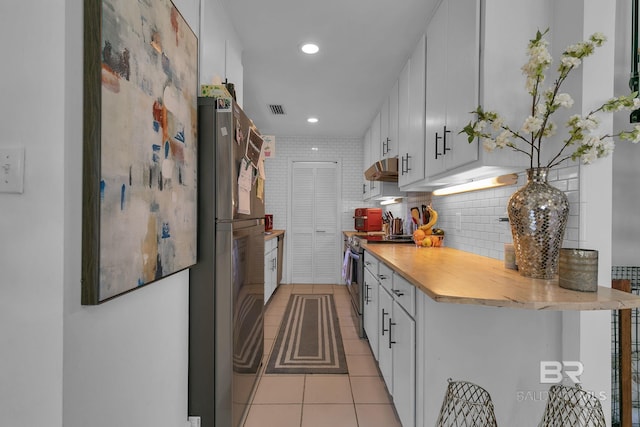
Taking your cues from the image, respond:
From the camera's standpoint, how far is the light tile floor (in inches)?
78.5

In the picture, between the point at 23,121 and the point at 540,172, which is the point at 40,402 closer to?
the point at 23,121

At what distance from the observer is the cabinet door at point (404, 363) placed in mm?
1567

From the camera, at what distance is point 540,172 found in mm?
1369

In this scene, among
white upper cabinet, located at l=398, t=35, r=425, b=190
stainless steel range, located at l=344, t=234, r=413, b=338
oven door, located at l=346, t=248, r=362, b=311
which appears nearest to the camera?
white upper cabinet, located at l=398, t=35, r=425, b=190

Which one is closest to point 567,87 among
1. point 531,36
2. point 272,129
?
point 531,36

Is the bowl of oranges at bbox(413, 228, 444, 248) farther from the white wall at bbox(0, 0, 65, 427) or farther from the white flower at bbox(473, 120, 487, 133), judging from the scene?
the white wall at bbox(0, 0, 65, 427)

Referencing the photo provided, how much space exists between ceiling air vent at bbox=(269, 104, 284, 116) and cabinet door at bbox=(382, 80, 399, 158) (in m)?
1.47

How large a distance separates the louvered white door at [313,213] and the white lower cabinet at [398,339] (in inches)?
126

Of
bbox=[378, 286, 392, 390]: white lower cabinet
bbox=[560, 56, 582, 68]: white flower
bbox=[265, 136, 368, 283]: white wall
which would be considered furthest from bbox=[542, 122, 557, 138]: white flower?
bbox=[265, 136, 368, 283]: white wall

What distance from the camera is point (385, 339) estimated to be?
2252 millimetres

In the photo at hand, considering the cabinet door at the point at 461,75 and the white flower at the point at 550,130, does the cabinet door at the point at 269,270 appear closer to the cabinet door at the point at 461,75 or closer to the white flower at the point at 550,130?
the cabinet door at the point at 461,75

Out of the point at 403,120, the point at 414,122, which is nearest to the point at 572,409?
the point at 414,122

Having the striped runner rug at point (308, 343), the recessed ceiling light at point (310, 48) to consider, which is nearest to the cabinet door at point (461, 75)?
the recessed ceiling light at point (310, 48)

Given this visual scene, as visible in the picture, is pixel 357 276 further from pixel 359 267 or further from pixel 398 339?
pixel 398 339
